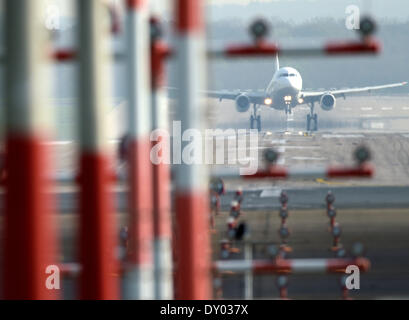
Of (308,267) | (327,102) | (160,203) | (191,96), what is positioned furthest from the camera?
(327,102)

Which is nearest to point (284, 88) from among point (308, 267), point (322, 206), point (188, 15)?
point (322, 206)

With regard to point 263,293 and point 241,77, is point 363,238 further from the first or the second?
point 241,77

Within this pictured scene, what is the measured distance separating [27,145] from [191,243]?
3.21m

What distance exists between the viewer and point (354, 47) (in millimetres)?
9320

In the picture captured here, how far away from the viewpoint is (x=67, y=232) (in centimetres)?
2911

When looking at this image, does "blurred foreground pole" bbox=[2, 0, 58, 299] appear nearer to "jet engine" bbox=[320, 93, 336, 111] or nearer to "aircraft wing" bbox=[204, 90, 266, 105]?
"jet engine" bbox=[320, 93, 336, 111]

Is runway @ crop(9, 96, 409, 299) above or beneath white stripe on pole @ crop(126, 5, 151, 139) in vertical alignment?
beneath

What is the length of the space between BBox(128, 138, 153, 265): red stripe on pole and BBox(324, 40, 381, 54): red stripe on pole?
8.21 feet

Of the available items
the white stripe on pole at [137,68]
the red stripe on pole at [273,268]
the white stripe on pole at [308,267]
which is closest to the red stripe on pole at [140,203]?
the white stripe on pole at [137,68]

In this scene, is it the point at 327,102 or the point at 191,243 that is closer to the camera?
the point at 191,243

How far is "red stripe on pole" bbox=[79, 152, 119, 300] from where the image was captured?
416 centimetres

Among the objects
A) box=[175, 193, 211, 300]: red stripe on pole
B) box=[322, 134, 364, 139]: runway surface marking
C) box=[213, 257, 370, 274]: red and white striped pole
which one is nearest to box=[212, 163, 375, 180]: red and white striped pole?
box=[213, 257, 370, 274]: red and white striped pole

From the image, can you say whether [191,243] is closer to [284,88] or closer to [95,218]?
[95,218]

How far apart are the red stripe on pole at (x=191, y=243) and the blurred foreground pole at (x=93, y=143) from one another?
2.25 m
